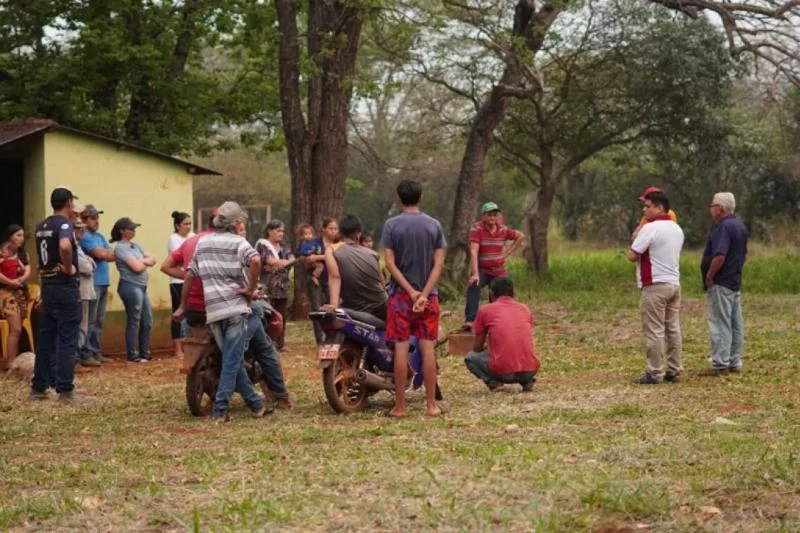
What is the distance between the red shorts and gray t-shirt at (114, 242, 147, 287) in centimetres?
665

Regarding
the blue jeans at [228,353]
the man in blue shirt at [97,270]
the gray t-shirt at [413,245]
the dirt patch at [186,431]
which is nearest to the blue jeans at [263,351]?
the blue jeans at [228,353]

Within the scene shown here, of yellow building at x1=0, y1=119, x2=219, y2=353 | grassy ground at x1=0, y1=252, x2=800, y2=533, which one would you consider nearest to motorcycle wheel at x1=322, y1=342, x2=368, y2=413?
grassy ground at x1=0, y1=252, x2=800, y2=533

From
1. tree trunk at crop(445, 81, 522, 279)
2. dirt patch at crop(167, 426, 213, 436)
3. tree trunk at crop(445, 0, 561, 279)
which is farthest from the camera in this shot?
tree trunk at crop(445, 81, 522, 279)

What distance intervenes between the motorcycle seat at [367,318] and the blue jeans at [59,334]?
9.42 ft

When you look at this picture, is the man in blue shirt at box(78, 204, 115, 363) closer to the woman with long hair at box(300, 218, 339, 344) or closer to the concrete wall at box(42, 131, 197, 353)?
the concrete wall at box(42, 131, 197, 353)

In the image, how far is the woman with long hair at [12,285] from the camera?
612 inches

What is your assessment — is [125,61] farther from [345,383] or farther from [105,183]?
[345,383]

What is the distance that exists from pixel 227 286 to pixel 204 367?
0.91 metres

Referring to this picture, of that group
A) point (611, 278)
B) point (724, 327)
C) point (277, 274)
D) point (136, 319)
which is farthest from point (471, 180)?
point (724, 327)

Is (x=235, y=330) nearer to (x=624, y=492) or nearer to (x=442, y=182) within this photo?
(x=624, y=492)

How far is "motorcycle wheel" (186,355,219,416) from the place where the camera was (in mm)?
11680

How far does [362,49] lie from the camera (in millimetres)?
35312

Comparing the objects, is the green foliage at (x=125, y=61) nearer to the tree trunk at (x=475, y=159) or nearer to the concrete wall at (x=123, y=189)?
the tree trunk at (x=475, y=159)

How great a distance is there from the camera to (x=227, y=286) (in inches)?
445
